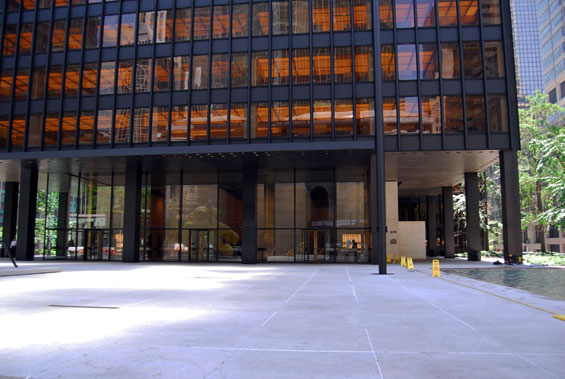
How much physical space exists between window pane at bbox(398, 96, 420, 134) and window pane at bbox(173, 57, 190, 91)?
15513 mm

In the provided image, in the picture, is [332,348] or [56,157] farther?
[56,157]

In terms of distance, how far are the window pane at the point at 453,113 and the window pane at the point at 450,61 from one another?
5.41 ft

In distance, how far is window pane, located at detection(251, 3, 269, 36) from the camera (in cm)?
3247

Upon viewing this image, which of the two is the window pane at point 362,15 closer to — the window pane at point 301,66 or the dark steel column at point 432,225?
the window pane at point 301,66

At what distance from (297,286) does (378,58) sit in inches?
475

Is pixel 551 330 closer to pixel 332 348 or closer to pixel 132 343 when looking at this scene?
pixel 332 348

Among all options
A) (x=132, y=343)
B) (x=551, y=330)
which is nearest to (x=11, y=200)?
(x=132, y=343)

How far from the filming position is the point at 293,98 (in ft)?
103

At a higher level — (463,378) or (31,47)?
(31,47)

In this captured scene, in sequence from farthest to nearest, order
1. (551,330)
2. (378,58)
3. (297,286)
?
(378,58)
(297,286)
(551,330)

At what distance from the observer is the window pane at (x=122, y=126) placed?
32500 millimetres

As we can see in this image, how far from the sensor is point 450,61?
103 ft

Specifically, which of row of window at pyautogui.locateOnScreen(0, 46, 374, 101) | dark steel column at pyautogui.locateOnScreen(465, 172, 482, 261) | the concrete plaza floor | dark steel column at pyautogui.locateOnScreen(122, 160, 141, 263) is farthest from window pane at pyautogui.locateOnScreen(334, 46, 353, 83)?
the concrete plaza floor

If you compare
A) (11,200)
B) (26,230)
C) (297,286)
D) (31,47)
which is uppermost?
(31,47)
